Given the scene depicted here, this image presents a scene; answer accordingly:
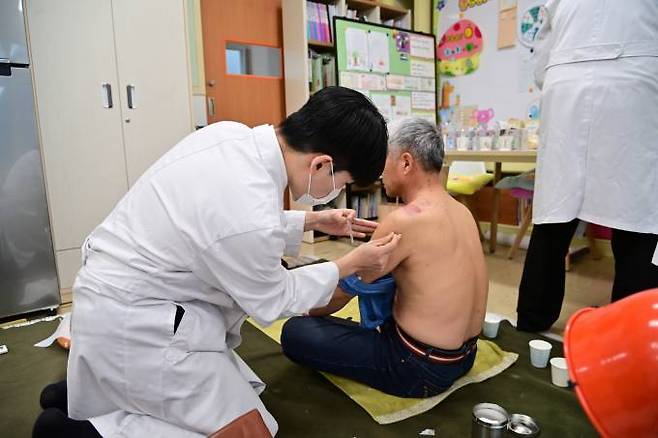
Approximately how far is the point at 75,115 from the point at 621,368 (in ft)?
8.99

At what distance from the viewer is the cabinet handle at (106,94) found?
8.50ft

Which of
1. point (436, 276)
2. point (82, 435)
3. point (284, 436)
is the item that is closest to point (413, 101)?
point (436, 276)

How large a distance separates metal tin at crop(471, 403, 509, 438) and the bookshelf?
2.76m

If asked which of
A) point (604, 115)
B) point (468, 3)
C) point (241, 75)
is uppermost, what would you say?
point (468, 3)

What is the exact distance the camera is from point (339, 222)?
1.66 meters

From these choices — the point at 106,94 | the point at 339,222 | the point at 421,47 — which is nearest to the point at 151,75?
the point at 106,94

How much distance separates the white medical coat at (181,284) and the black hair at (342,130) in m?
0.08

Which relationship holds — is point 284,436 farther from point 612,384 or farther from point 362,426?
point 612,384

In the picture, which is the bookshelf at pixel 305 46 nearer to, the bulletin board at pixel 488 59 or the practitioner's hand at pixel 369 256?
the bulletin board at pixel 488 59

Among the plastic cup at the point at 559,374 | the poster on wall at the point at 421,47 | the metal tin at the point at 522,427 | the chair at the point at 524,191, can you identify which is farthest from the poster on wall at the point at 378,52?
the metal tin at the point at 522,427

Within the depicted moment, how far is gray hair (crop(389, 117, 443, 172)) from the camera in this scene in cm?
139

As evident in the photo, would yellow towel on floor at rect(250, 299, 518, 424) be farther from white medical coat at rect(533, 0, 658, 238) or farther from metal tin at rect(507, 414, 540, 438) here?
white medical coat at rect(533, 0, 658, 238)

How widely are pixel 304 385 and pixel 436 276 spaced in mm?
639

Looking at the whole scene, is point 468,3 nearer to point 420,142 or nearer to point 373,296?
point 420,142
